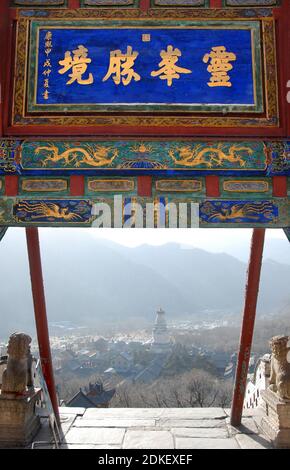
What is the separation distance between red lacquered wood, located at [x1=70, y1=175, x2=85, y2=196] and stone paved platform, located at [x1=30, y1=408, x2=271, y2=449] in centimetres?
291

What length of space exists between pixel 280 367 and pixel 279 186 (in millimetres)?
2216

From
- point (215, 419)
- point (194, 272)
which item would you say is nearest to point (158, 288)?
point (194, 272)

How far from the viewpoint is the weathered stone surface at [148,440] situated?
4.76m

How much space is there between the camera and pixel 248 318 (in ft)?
17.1

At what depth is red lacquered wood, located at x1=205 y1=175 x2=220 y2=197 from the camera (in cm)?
393

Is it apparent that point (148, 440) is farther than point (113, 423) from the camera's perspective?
No

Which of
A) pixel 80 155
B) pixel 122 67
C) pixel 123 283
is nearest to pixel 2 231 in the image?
pixel 80 155

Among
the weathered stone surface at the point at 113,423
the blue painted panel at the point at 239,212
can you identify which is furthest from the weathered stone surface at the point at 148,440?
the blue painted panel at the point at 239,212

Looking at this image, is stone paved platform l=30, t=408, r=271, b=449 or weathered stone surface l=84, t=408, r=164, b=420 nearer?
stone paved platform l=30, t=408, r=271, b=449

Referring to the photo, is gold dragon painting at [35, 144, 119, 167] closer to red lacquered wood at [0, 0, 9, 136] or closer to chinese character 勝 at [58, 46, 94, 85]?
red lacquered wood at [0, 0, 9, 136]

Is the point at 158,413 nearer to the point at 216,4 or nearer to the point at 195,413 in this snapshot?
the point at 195,413

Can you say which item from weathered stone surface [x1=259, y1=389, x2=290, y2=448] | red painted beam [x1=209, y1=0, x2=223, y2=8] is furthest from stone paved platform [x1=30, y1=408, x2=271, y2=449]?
red painted beam [x1=209, y1=0, x2=223, y2=8]

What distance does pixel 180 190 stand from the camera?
3.93m

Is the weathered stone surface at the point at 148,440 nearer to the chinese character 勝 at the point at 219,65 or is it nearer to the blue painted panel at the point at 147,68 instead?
the blue painted panel at the point at 147,68
